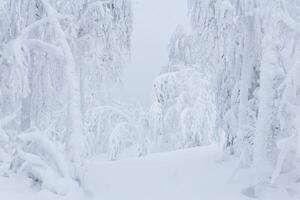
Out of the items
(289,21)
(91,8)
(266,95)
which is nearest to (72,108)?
(266,95)

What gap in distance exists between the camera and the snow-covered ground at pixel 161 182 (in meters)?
9.71

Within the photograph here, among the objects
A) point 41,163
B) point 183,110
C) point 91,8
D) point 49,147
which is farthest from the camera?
point 183,110

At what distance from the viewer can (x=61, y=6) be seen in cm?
1513

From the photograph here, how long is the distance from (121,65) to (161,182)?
22.5 ft

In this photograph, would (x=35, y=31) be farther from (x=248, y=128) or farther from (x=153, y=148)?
(x=153, y=148)

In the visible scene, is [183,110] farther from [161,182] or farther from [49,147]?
[49,147]

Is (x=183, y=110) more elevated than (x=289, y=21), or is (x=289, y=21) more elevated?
(x=289, y=21)

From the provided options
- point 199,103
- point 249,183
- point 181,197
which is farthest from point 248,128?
point 199,103

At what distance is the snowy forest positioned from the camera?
32.0 ft

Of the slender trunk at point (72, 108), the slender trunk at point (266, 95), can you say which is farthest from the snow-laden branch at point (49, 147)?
the slender trunk at point (266, 95)

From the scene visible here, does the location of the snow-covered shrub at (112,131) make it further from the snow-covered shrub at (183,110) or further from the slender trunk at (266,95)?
the slender trunk at (266,95)

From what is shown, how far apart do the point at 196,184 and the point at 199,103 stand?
1514cm

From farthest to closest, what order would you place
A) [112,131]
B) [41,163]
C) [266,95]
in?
[112,131] → [41,163] → [266,95]

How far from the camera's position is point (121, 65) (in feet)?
57.3
